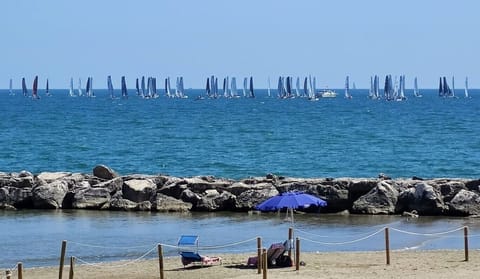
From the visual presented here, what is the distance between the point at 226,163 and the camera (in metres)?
58.3

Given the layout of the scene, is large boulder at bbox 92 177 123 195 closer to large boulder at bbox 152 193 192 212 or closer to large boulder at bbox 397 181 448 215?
large boulder at bbox 152 193 192 212

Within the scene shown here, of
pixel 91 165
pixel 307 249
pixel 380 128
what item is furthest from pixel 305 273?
pixel 380 128

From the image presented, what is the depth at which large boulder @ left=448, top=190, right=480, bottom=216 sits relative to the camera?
106 feet

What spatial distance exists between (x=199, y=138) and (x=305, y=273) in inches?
2219

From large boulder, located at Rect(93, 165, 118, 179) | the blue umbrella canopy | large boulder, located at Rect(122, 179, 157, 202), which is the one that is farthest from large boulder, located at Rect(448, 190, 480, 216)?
large boulder, located at Rect(93, 165, 118, 179)

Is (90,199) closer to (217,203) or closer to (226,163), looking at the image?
(217,203)

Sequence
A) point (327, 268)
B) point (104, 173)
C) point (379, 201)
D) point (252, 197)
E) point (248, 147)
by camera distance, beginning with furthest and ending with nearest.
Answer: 1. point (248, 147)
2. point (104, 173)
3. point (252, 197)
4. point (379, 201)
5. point (327, 268)

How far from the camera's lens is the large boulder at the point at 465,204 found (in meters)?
32.2

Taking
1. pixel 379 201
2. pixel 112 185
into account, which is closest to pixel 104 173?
pixel 112 185

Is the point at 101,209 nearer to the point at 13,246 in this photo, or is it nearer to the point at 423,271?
the point at 13,246

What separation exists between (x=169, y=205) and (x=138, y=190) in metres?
1.49

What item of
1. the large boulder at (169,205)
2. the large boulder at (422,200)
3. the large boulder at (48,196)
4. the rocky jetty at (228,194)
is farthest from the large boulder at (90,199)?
the large boulder at (422,200)

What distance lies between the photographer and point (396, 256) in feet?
81.1

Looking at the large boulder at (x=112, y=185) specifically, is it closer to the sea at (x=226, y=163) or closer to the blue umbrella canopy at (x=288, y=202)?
the sea at (x=226, y=163)
